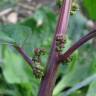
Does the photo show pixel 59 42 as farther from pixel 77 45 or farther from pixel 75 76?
pixel 75 76

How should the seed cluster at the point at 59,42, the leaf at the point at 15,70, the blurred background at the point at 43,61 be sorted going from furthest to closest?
the leaf at the point at 15,70 → the blurred background at the point at 43,61 → the seed cluster at the point at 59,42

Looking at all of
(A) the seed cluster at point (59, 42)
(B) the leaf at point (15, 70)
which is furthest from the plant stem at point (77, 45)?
(B) the leaf at point (15, 70)

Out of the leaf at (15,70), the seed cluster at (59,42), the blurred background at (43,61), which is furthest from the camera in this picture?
the leaf at (15,70)

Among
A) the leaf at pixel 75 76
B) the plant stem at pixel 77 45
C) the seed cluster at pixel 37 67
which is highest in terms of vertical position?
the plant stem at pixel 77 45

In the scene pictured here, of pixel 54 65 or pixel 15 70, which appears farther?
pixel 15 70

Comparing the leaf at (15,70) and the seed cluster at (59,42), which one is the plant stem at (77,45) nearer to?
the seed cluster at (59,42)

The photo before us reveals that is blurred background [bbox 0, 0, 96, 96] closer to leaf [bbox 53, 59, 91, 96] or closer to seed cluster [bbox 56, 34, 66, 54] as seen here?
leaf [bbox 53, 59, 91, 96]

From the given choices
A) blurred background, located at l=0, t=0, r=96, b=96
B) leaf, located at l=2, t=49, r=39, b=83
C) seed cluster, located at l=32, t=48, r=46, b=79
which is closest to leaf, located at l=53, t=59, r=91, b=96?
blurred background, located at l=0, t=0, r=96, b=96

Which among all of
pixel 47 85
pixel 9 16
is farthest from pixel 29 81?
pixel 9 16

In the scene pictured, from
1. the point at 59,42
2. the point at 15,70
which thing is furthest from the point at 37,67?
the point at 15,70

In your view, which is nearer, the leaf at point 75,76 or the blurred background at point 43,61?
the blurred background at point 43,61

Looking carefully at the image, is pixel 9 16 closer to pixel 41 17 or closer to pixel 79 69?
pixel 41 17
